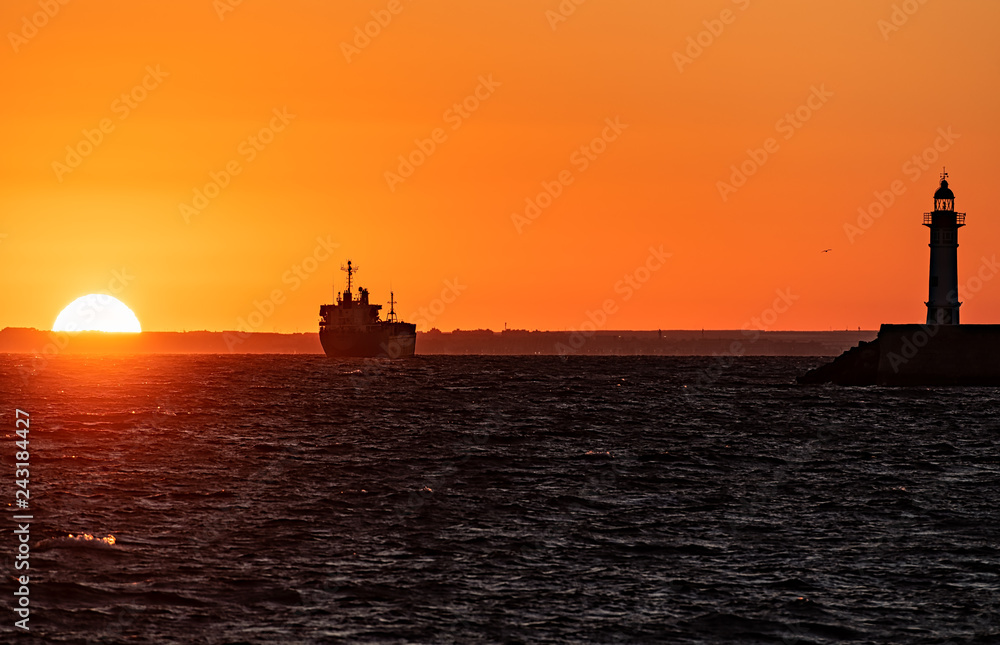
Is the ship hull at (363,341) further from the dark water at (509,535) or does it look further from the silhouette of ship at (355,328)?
the dark water at (509,535)

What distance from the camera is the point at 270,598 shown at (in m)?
17.9

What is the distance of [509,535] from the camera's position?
23.4m

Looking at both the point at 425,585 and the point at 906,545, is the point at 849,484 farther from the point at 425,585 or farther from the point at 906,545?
the point at 425,585

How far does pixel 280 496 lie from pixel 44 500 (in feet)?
17.5

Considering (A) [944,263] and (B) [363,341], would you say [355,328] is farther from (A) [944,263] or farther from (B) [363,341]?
(A) [944,263]

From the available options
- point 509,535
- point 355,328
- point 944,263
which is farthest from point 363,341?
point 509,535

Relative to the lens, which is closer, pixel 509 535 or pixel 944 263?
pixel 509 535

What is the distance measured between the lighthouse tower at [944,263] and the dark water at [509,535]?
33.2m

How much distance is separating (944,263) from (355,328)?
350 feet

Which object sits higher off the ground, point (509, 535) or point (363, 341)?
point (363, 341)

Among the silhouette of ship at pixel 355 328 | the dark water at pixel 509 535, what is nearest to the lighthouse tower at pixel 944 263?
the dark water at pixel 509 535

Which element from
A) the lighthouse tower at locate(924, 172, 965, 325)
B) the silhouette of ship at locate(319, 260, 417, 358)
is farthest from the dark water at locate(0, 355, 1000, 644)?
the silhouette of ship at locate(319, 260, 417, 358)

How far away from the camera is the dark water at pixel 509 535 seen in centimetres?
1683

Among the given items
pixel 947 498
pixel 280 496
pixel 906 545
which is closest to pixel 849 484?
pixel 947 498
